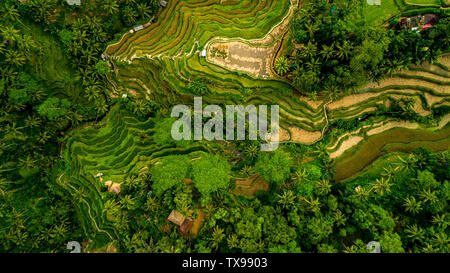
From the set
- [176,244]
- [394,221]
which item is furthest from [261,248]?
[394,221]

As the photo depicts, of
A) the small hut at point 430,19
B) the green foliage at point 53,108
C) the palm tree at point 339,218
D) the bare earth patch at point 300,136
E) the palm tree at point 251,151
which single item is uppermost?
the small hut at point 430,19

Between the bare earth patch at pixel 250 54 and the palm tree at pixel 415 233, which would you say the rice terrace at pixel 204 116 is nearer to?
the bare earth patch at pixel 250 54

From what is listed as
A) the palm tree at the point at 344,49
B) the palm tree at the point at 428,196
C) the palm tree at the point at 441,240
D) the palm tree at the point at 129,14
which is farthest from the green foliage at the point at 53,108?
the palm tree at the point at 441,240

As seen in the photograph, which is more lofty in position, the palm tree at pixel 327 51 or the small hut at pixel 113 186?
the palm tree at pixel 327 51

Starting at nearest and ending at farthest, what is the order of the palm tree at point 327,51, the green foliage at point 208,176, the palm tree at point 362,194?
1. the green foliage at point 208,176
2. the palm tree at point 362,194
3. the palm tree at point 327,51

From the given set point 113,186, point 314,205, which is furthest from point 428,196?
point 113,186

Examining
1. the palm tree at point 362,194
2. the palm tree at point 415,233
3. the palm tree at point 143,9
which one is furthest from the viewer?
the palm tree at point 143,9

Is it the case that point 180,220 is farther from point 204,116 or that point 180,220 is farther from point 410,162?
point 410,162

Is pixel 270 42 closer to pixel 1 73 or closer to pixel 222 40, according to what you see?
pixel 222 40
